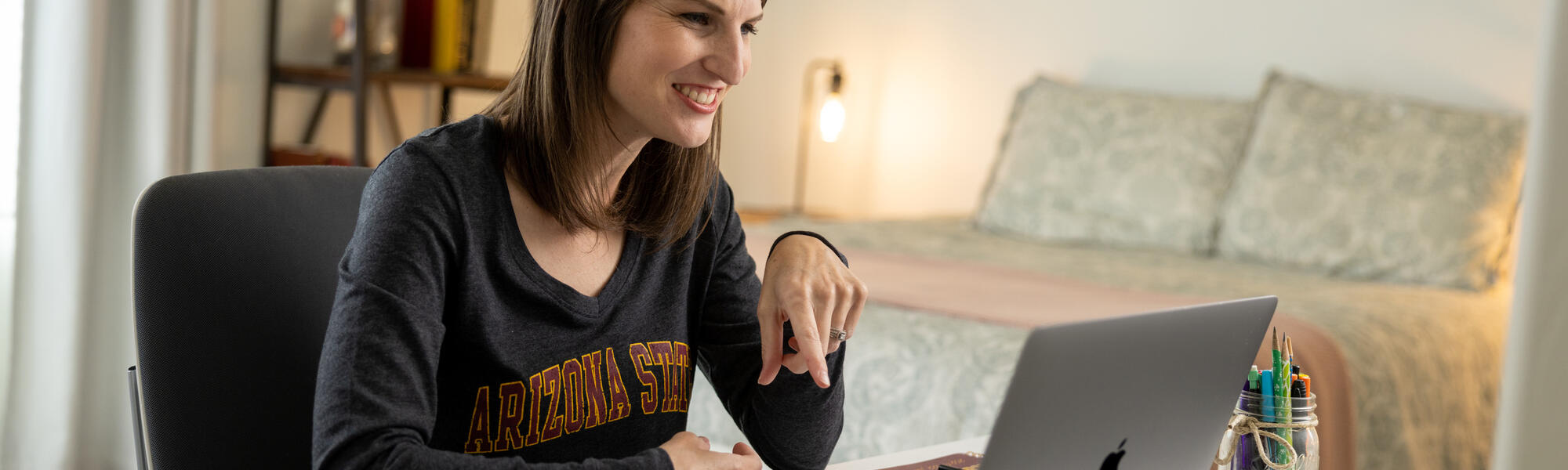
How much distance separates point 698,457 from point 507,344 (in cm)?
19

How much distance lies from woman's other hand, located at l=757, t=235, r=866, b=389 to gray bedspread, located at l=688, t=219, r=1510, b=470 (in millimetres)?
686

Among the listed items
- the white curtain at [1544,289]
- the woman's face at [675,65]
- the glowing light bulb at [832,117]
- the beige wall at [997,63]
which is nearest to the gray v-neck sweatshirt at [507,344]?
the woman's face at [675,65]

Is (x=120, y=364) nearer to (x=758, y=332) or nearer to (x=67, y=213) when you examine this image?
(x=67, y=213)

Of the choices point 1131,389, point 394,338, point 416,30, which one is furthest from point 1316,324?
point 416,30

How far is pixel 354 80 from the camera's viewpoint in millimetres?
2533

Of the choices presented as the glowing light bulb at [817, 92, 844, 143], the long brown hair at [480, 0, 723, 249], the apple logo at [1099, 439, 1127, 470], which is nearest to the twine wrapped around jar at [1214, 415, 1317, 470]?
the apple logo at [1099, 439, 1127, 470]

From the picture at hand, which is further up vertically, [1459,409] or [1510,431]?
[1510,431]

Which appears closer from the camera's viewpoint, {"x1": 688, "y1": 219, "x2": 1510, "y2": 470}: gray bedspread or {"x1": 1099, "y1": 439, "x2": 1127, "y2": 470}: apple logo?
{"x1": 1099, "y1": 439, "x2": 1127, "y2": 470}: apple logo

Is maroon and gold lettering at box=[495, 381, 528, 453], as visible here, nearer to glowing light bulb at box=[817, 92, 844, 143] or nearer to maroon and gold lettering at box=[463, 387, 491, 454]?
maroon and gold lettering at box=[463, 387, 491, 454]

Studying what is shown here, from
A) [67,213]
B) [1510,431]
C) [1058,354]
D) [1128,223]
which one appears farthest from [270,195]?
[1128,223]

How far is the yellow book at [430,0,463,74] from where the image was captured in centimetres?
275

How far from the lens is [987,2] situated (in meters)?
3.58

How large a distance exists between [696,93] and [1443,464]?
1.63 metres

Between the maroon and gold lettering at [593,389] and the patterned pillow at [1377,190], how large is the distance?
198 centimetres
